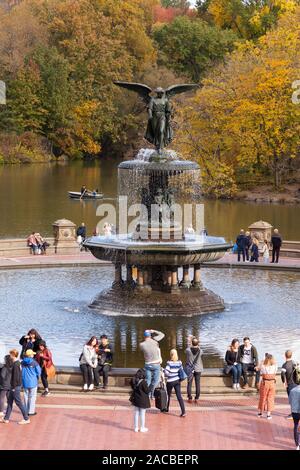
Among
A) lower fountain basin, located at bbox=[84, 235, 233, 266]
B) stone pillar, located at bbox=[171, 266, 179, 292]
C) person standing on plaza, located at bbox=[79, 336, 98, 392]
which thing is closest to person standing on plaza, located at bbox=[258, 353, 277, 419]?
person standing on plaza, located at bbox=[79, 336, 98, 392]

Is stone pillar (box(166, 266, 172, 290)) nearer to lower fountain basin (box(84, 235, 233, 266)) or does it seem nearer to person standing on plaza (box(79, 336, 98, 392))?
lower fountain basin (box(84, 235, 233, 266))

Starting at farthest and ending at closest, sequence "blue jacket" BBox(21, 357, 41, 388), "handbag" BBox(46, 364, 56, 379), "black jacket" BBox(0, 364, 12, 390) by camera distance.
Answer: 1. "handbag" BBox(46, 364, 56, 379)
2. "blue jacket" BBox(21, 357, 41, 388)
3. "black jacket" BBox(0, 364, 12, 390)

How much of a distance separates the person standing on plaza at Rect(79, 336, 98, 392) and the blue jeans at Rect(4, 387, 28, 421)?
2.19 meters

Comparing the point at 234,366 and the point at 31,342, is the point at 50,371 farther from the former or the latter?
the point at 234,366

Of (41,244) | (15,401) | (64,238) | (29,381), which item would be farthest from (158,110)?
(15,401)

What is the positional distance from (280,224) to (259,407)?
4680 cm

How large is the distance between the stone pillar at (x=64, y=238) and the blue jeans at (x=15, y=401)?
24498 millimetres

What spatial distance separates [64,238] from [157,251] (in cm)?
1485

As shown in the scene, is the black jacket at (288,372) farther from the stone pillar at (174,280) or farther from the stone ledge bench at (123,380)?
the stone pillar at (174,280)

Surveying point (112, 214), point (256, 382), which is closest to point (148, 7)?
point (112, 214)

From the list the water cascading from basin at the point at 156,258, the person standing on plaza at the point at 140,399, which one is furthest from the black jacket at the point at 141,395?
the water cascading from basin at the point at 156,258

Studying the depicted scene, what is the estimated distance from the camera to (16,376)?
72.0 ft

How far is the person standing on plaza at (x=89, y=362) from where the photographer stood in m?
23.8

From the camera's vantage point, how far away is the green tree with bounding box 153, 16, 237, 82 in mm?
125312
